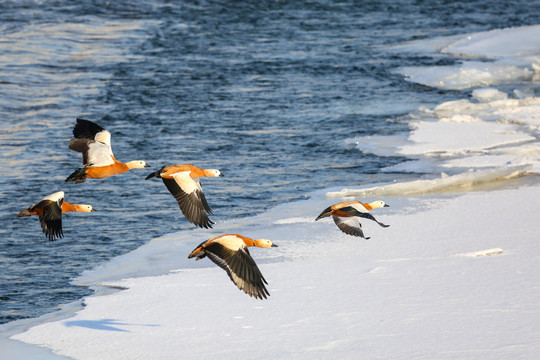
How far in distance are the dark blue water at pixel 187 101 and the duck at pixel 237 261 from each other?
2.08 m

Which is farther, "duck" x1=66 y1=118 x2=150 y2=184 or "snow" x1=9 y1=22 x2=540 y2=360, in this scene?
"duck" x1=66 y1=118 x2=150 y2=184

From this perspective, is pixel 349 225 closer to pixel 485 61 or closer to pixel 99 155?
pixel 99 155

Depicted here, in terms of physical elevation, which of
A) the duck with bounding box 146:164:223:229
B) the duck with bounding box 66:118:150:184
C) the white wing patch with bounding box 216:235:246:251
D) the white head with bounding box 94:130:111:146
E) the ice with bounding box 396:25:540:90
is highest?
the white head with bounding box 94:130:111:146

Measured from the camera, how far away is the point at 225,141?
12773 millimetres

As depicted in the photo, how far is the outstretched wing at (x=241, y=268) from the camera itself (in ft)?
19.3

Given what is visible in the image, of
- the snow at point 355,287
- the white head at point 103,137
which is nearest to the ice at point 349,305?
the snow at point 355,287

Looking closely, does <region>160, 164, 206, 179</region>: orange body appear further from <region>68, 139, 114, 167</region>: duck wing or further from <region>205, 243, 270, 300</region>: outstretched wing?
<region>205, 243, 270, 300</region>: outstretched wing

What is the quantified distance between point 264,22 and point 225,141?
983cm

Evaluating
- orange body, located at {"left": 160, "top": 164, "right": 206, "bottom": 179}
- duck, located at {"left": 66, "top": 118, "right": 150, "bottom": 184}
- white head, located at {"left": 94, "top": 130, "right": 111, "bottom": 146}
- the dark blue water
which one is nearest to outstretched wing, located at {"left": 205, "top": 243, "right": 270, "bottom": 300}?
orange body, located at {"left": 160, "top": 164, "right": 206, "bottom": 179}

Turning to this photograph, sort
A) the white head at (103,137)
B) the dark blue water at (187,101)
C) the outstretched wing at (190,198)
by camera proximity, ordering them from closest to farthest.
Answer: the outstretched wing at (190,198), the white head at (103,137), the dark blue water at (187,101)

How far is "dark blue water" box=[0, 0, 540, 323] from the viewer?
968 cm

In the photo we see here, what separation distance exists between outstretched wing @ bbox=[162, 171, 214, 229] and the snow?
785 millimetres

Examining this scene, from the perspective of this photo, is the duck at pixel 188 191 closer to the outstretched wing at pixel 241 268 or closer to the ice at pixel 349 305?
the outstretched wing at pixel 241 268

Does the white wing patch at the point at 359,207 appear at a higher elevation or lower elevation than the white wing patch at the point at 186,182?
lower
